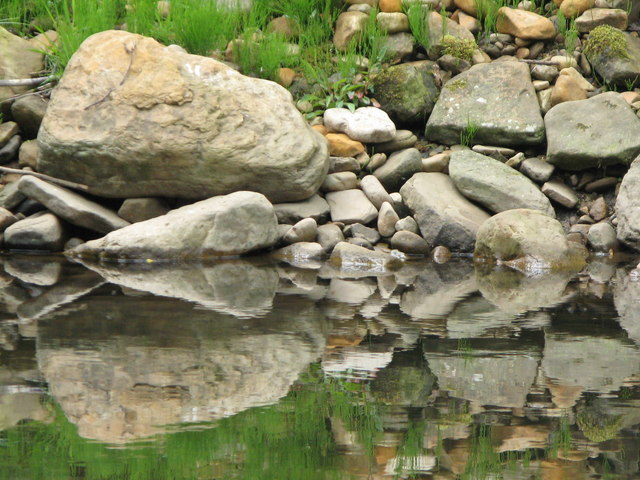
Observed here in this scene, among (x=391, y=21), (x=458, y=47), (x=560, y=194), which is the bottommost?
(x=560, y=194)

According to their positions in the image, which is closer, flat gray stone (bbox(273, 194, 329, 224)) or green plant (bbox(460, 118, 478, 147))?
flat gray stone (bbox(273, 194, 329, 224))

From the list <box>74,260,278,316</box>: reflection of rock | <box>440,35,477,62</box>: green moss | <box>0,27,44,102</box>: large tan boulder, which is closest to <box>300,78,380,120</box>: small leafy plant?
<box>440,35,477,62</box>: green moss

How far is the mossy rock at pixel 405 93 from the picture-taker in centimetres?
986

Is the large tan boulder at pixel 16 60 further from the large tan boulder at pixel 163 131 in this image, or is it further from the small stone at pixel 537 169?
the small stone at pixel 537 169

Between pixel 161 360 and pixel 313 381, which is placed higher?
pixel 313 381

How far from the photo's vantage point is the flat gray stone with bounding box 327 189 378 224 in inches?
347

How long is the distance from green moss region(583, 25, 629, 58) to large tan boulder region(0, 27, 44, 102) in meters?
5.86

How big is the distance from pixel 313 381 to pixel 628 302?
314 centimetres

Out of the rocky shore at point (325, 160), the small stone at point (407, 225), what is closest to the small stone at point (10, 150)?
the rocky shore at point (325, 160)

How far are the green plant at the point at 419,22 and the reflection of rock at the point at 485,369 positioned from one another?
20.1 feet

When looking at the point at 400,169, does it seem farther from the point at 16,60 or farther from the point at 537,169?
the point at 16,60

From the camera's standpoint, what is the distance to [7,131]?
9234mm

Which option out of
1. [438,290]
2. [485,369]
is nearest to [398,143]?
[438,290]

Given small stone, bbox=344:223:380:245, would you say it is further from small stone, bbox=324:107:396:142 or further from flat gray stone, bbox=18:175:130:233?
flat gray stone, bbox=18:175:130:233
